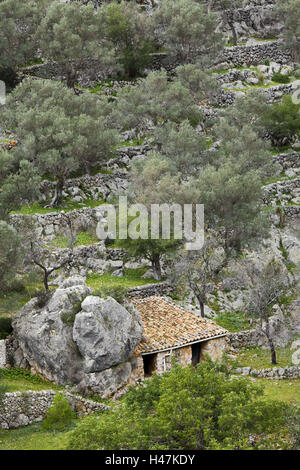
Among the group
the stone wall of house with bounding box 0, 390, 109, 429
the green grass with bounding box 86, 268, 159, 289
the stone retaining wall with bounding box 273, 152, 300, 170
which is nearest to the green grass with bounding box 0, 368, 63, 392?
the stone wall of house with bounding box 0, 390, 109, 429

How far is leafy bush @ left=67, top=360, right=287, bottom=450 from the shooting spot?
78.4 ft

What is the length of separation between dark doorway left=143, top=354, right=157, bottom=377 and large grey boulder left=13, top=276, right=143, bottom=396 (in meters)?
1.86

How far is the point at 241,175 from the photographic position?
47.3 m

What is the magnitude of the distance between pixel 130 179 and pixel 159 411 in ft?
93.7

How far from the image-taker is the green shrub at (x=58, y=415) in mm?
30047

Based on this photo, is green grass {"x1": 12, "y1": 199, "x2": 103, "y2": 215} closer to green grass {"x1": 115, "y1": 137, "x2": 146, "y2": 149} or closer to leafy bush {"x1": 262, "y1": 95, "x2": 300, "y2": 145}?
green grass {"x1": 115, "y1": 137, "x2": 146, "y2": 149}

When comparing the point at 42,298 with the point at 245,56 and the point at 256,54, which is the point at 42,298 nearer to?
the point at 245,56

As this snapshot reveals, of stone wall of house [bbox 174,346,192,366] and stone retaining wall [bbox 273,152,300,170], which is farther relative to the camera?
stone retaining wall [bbox 273,152,300,170]

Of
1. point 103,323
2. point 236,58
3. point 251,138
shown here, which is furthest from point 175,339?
point 236,58

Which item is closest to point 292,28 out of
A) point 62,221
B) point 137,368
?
point 62,221

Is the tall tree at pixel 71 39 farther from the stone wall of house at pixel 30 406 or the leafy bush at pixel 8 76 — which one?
the stone wall of house at pixel 30 406

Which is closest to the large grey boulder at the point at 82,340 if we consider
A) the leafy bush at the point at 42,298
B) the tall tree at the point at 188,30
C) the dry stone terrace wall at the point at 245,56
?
the leafy bush at the point at 42,298

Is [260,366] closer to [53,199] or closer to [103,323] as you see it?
[103,323]

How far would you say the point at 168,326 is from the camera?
121 ft
